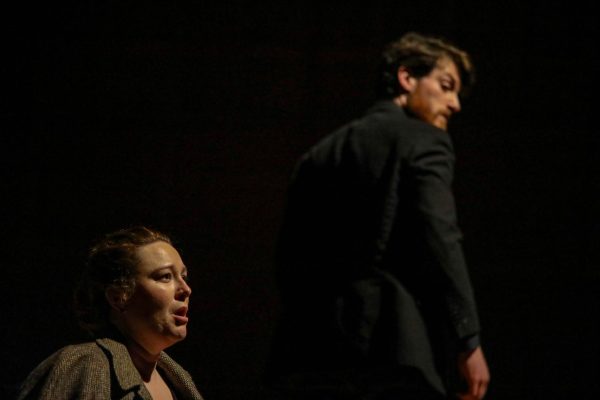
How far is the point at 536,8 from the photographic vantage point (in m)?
3.83

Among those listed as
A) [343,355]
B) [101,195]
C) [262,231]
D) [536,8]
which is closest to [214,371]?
[262,231]

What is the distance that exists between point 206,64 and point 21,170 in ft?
2.69

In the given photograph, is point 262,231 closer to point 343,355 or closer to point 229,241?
point 229,241

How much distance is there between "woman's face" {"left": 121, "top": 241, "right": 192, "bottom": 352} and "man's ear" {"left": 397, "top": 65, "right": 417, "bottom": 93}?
79 centimetres

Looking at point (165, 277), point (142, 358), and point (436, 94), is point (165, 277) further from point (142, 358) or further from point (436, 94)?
point (436, 94)

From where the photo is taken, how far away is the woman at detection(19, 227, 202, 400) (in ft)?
8.13

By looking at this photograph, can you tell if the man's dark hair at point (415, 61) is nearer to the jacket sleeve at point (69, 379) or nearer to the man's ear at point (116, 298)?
the man's ear at point (116, 298)

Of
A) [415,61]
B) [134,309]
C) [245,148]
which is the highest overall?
[415,61]

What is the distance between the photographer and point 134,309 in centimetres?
259

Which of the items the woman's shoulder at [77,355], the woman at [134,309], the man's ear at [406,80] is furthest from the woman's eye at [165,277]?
the man's ear at [406,80]

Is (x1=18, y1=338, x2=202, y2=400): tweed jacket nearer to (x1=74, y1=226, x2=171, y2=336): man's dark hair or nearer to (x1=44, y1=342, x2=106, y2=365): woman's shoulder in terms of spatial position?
(x1=44, y1=342, x2=106, y2=365): woman's shoulder

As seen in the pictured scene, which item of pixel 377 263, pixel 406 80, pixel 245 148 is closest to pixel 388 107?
pixel 406 80

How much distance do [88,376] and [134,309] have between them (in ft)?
0.92

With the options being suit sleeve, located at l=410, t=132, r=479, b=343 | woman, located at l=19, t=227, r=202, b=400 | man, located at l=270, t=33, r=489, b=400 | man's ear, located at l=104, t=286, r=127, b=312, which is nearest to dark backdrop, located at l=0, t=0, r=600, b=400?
woman, located at l=19, t=227, r=202, b=400
